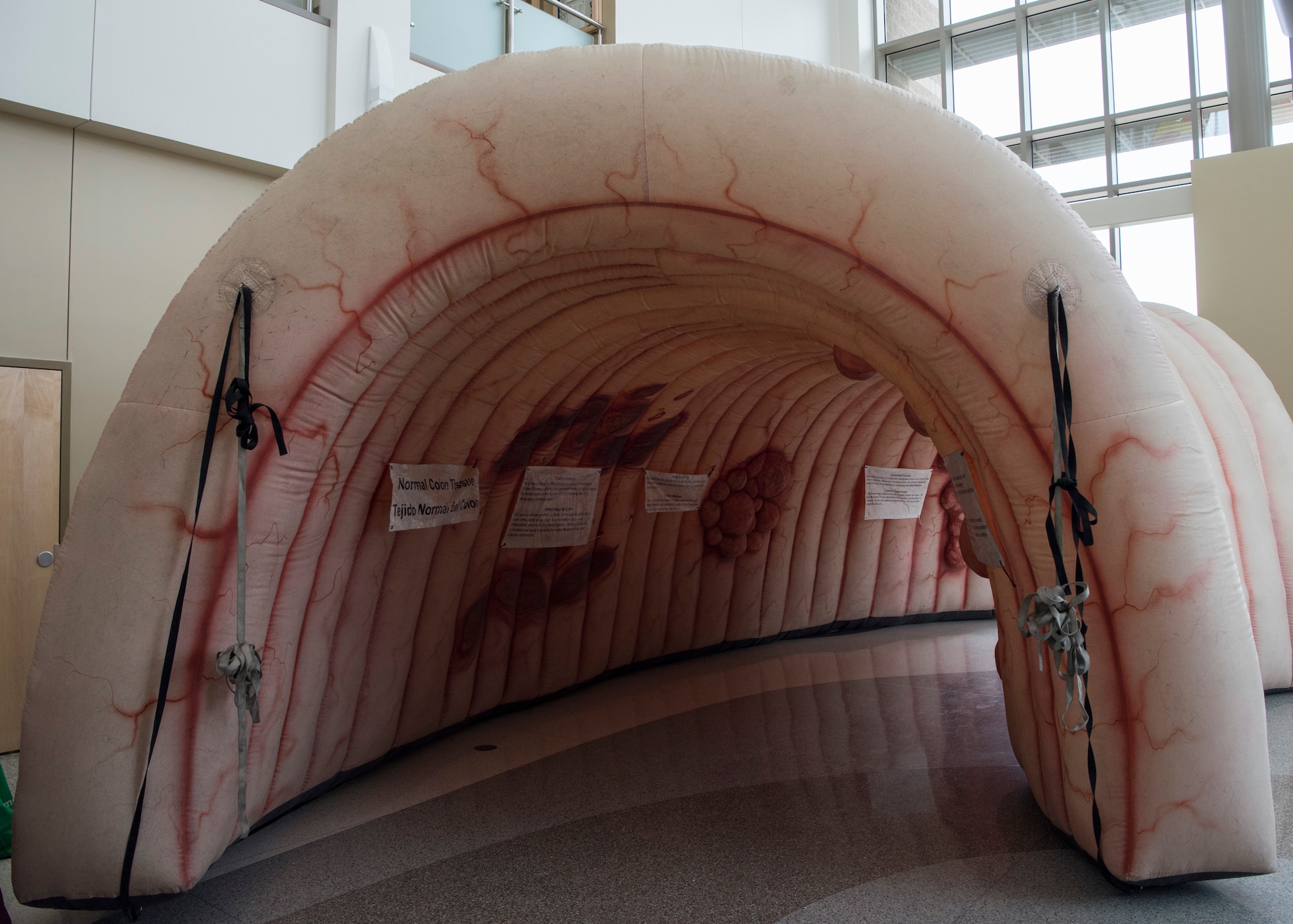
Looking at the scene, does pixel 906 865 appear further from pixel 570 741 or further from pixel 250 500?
pixel 250 500

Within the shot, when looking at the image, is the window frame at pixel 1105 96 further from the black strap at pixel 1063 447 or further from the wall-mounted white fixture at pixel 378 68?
the black strap at pixel 1063 447

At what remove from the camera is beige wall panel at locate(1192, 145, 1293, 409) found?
19.7 feet

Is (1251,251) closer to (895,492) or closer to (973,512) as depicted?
(895,492)

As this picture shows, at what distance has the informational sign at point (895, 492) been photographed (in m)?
5.66

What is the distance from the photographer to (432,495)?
10.0 ft

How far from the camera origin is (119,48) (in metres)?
4.21

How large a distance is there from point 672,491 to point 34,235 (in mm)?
3261

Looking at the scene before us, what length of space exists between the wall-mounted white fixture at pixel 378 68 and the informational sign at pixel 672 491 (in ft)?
Answer: 9.31

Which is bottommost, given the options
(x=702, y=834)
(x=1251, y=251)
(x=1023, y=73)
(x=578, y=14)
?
(x=702, y=834)

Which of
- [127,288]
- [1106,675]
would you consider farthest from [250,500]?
[127,288]

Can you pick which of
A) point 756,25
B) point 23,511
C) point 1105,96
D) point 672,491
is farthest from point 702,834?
point 1105,96

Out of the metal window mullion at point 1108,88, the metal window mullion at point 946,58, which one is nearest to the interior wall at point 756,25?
the metal window mullion at point 946,58

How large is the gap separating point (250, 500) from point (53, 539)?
97.2 inches

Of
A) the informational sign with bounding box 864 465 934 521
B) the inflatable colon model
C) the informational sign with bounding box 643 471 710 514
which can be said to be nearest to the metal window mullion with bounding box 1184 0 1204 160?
the informational sign with bounding box 864 465 934 521
